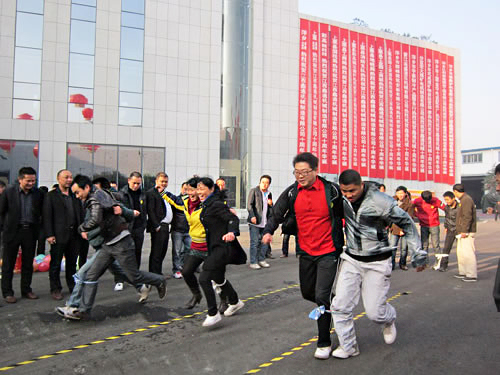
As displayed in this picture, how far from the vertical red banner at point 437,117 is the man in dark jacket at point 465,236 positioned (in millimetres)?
23442

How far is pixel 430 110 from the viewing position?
29.4m

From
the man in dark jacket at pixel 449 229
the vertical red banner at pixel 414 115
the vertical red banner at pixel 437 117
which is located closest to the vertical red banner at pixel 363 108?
the vertical red banner at pixel 414 115

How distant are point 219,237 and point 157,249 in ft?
8.85

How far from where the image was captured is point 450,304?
5.99 metres

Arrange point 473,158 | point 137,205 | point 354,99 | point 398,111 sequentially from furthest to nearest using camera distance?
point 473,158 < point 398,111 < point 354,99 < point 137,205

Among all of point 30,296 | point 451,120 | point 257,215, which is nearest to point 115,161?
point 257,215

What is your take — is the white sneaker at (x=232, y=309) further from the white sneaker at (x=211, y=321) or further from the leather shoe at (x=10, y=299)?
the leather shoe at (x=10, y=299)

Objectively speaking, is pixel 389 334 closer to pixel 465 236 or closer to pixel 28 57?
pixel 465 236

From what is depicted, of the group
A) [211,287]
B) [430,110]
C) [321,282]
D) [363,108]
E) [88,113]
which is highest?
[430,110]

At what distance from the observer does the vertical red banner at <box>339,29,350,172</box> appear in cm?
2561

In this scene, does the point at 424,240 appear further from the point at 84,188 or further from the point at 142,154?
the point at 142,154

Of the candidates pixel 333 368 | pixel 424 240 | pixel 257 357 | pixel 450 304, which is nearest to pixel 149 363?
pixel 257 357

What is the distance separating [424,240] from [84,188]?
8.20m

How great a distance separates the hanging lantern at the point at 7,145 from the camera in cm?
1906
